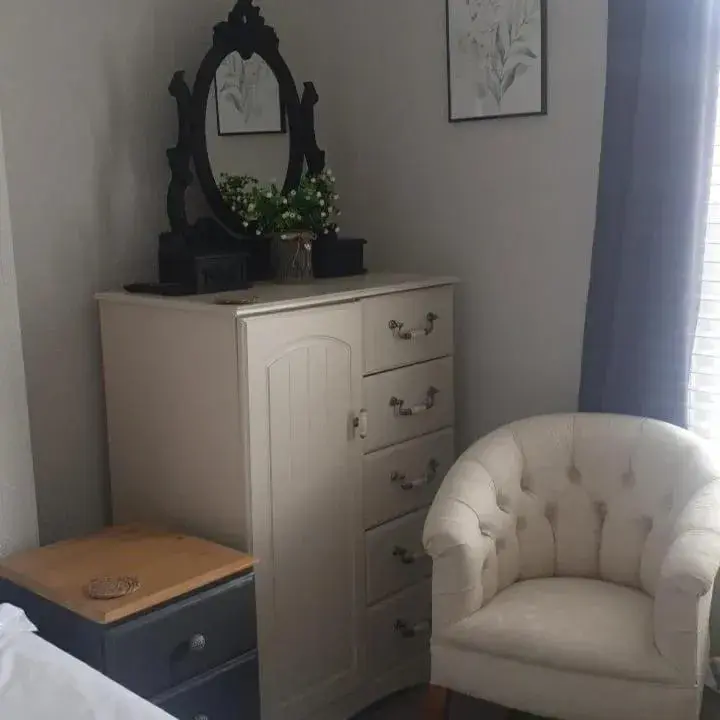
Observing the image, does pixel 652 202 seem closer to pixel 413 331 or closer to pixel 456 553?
pixel 413 331

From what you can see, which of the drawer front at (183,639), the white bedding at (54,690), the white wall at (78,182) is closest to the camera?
the white bedding at (54,690)

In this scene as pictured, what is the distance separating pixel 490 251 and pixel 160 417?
41.3 inches

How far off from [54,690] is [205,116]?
1.55 metres

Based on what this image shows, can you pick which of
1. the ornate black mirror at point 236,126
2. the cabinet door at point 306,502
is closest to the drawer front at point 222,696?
the cabinet door at point 306,502

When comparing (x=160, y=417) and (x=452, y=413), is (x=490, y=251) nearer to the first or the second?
(x=452, y=413)

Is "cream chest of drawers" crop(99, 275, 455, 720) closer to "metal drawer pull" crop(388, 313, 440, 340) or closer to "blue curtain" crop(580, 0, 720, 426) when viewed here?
"metal drawer pull" crop(388, 313, 440, 340)

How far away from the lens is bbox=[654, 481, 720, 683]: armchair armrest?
6.15ft

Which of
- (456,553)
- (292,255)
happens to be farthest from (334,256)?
(456,553)

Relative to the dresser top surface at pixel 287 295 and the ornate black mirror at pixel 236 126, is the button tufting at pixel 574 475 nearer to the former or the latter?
the dresser top surface at pixel 287 295

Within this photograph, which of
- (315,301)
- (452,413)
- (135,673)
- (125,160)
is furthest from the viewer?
(452,413)

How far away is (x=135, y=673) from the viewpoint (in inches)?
73.3

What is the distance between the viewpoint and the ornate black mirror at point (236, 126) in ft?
8.06

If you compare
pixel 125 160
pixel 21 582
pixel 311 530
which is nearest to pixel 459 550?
pixel 311 530

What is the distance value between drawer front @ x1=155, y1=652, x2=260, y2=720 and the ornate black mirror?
98 centimetres
